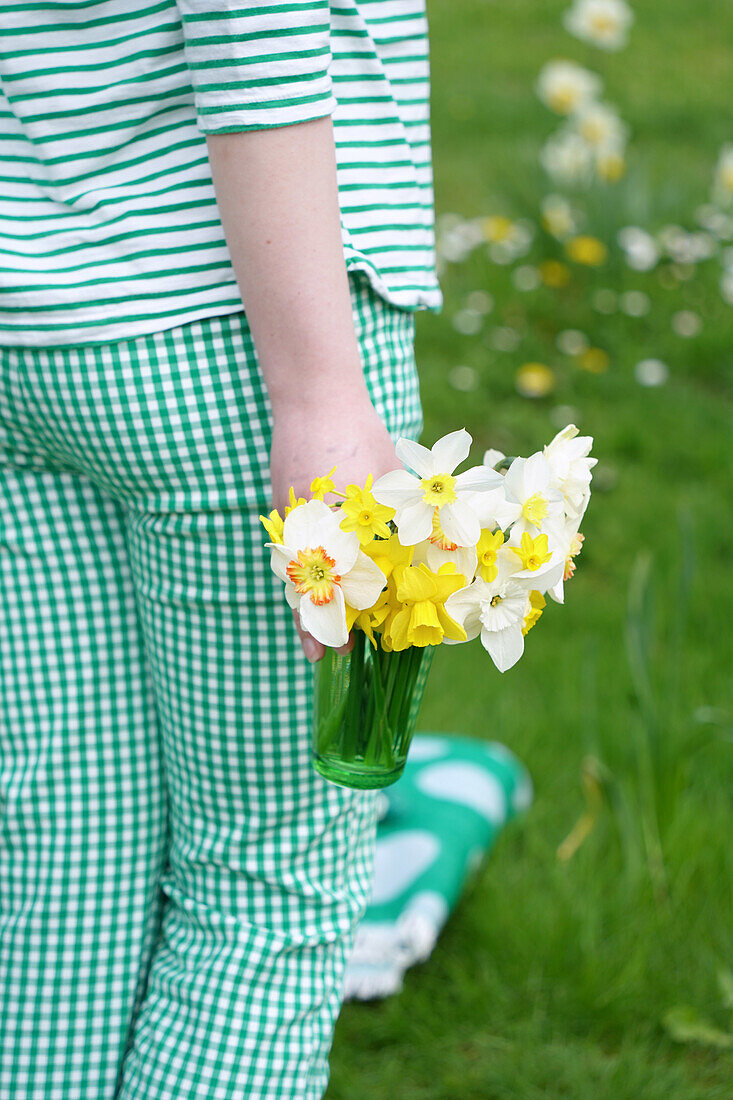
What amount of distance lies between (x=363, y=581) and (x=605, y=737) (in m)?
1.26

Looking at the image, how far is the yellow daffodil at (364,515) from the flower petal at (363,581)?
16mm

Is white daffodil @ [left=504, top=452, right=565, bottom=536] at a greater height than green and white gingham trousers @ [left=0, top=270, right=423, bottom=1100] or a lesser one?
greater

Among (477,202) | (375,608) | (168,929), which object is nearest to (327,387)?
(375,608)

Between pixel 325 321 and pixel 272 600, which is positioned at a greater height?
pixel 325 321

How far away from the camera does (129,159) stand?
3.12 feet

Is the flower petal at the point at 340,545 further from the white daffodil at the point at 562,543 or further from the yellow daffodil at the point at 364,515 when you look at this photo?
the white daffodil at the point at 562,543

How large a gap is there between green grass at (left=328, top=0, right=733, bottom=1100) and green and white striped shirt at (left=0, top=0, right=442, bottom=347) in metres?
0.93

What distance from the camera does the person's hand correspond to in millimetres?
882

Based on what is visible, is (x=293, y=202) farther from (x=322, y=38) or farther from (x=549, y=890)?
(x=549, y=890)

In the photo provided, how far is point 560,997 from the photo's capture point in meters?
1.55

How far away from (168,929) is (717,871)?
911 millimetres

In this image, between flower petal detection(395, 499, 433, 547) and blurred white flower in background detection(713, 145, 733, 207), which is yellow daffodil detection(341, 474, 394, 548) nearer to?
flower petal detection(395, 499, 433, 547)

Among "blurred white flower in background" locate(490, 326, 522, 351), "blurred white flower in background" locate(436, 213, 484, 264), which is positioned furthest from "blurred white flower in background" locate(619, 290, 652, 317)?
"blurred white flower in background" locate(436, 213, 484, 264)

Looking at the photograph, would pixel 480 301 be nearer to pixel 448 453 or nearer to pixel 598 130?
pixel 598 130
